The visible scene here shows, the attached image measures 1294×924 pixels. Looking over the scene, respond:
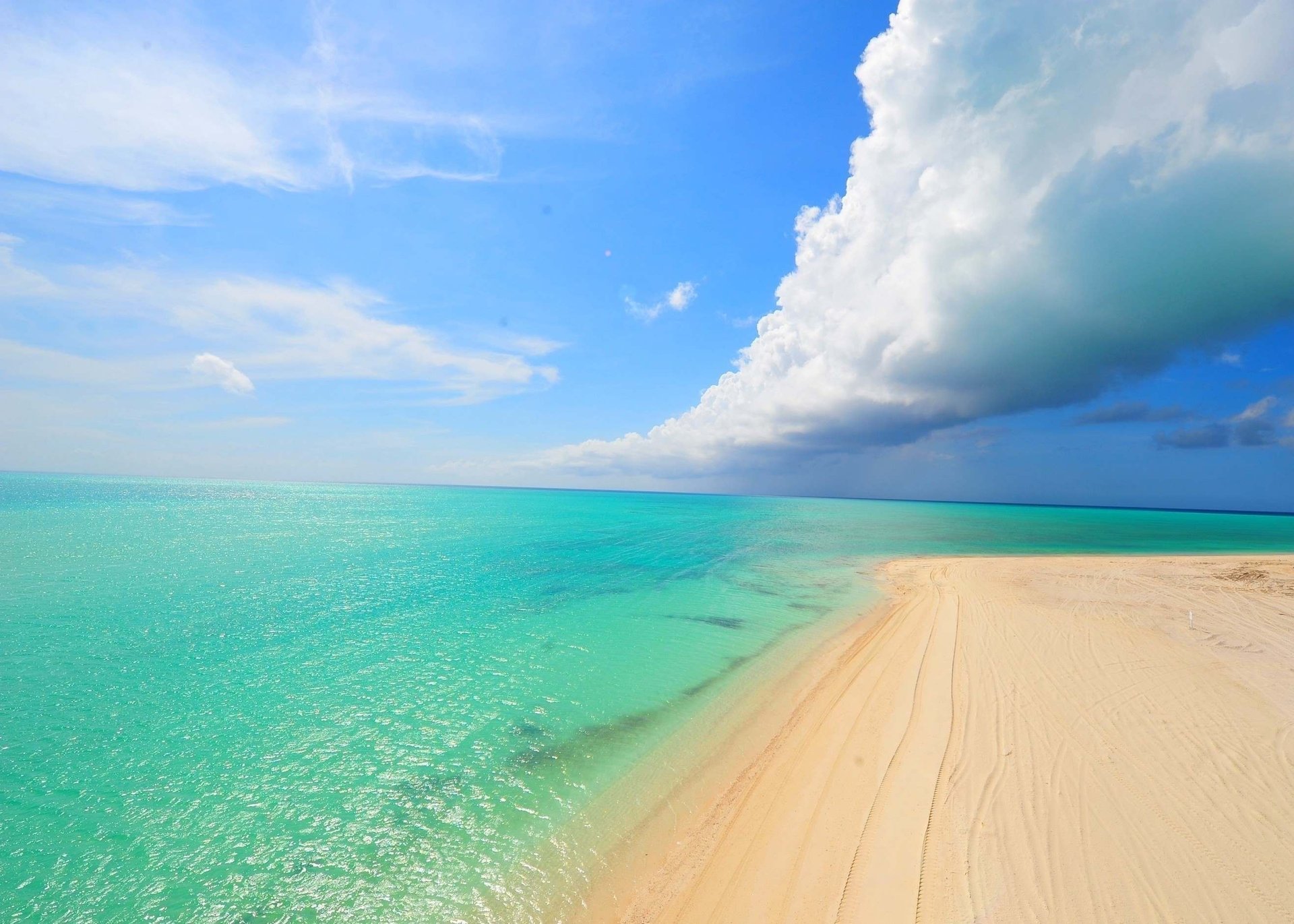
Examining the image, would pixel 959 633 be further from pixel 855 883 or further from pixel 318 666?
pixel 318 666

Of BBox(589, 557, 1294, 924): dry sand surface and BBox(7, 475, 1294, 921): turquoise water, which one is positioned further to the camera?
BBox(7, 475, 1294, 921): turquoise water

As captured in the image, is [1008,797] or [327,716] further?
[327,716]

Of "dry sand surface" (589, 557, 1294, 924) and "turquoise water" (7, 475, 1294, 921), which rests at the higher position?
"dry sand surface" (589, 557, 1294, 924)

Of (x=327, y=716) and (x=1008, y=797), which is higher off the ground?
(x=1008, y=797)

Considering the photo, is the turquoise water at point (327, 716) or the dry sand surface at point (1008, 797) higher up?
the dry sand surface at point (1008, 797)

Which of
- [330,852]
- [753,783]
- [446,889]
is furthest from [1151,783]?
[330,852]

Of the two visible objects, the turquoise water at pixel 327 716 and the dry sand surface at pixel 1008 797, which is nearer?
A: the dry sand surface at pixel 1008 797
